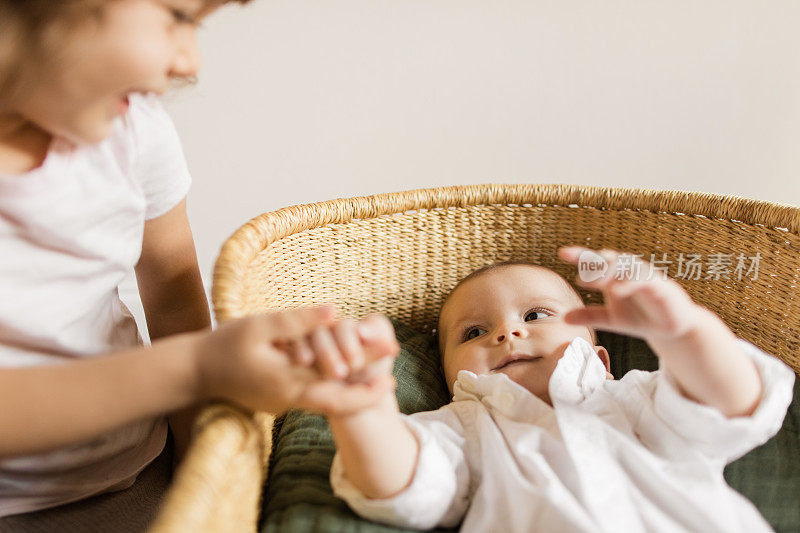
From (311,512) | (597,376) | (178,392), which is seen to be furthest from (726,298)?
(178,392)

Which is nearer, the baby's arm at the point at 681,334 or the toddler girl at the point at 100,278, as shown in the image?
the toddler girl at the point at 100,278

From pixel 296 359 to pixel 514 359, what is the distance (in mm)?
386

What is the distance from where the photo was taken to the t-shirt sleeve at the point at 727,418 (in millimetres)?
651

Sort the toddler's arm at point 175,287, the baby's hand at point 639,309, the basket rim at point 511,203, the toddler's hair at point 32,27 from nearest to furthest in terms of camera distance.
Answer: the toddler's hair at point 32,27, the baby's hand at point 639,309, the toddler's arm at point 175,287, the basket rim at point 511,203

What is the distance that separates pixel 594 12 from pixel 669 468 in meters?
1.12

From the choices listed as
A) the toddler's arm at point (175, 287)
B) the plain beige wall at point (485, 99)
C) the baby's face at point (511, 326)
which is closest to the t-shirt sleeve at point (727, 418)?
the baby's face at point (511, 326)

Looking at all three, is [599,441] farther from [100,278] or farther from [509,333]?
[100,278]

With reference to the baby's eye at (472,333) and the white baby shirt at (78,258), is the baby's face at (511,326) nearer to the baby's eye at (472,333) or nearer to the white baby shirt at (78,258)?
the baby's eye at (472,333)

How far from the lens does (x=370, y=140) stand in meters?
1.58

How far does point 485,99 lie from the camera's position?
155 centimetres

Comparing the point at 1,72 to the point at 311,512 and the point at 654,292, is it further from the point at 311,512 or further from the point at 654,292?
the point at 654,292

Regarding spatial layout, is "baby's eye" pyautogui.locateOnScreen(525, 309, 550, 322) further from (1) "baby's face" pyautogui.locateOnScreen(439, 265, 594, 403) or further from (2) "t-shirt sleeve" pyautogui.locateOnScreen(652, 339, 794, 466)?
(2) "t-shirt sleeve" pyautogui.locateOnScreen(652, 339, 794, 466)

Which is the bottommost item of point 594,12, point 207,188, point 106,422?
point 207,188

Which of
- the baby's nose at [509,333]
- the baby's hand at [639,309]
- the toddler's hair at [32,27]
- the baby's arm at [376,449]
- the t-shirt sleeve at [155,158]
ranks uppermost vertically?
the toddler's hair at [32,27]
